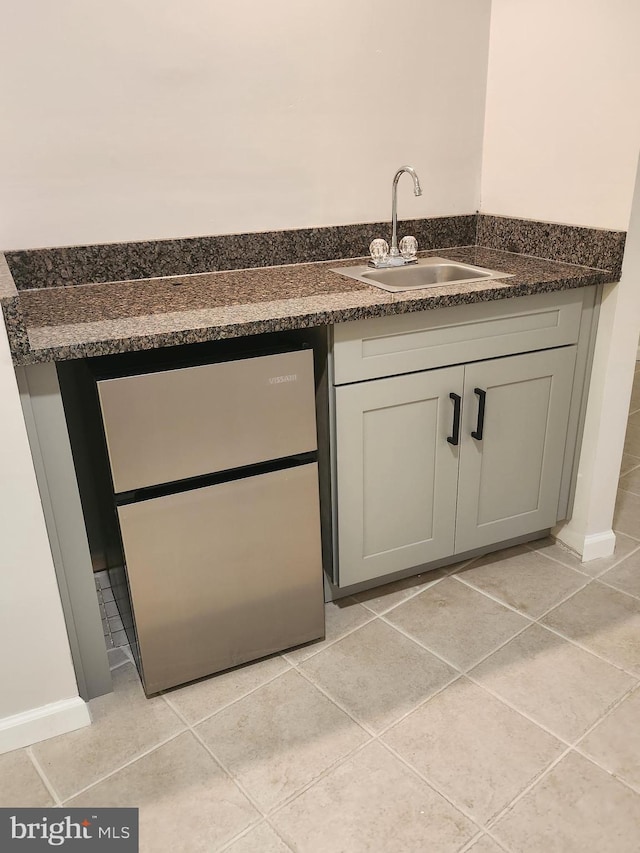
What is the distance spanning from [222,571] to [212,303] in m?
0.65

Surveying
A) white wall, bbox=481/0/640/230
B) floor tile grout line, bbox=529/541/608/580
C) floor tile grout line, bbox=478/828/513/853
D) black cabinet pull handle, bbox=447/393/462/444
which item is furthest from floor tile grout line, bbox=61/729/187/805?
white wall, bbox=481/0/640/230

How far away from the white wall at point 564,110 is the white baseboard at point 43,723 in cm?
186

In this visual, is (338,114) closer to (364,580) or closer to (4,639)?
(364,580)

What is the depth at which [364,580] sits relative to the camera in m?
2.01

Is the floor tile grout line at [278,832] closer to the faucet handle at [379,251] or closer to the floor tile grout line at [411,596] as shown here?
the floor tile grout line at [411,596]

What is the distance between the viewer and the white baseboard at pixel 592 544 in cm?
227

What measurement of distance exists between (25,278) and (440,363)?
3.68 ft

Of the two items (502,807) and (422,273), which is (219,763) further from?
(422,273)

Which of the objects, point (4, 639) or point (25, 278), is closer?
point (4, 639)

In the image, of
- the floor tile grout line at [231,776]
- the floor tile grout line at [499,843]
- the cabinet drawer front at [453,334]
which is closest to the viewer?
the floor tile grout line at [499,843]

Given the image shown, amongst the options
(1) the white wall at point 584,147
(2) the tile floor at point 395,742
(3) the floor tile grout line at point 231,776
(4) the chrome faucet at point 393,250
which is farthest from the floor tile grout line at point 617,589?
(3) the floor tile grout line at point 231,776

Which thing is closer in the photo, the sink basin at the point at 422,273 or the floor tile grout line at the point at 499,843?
the floor tile grout line at the point at 499,843

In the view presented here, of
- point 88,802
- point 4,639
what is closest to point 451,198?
point 4,639

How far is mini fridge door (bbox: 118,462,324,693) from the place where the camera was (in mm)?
1609
